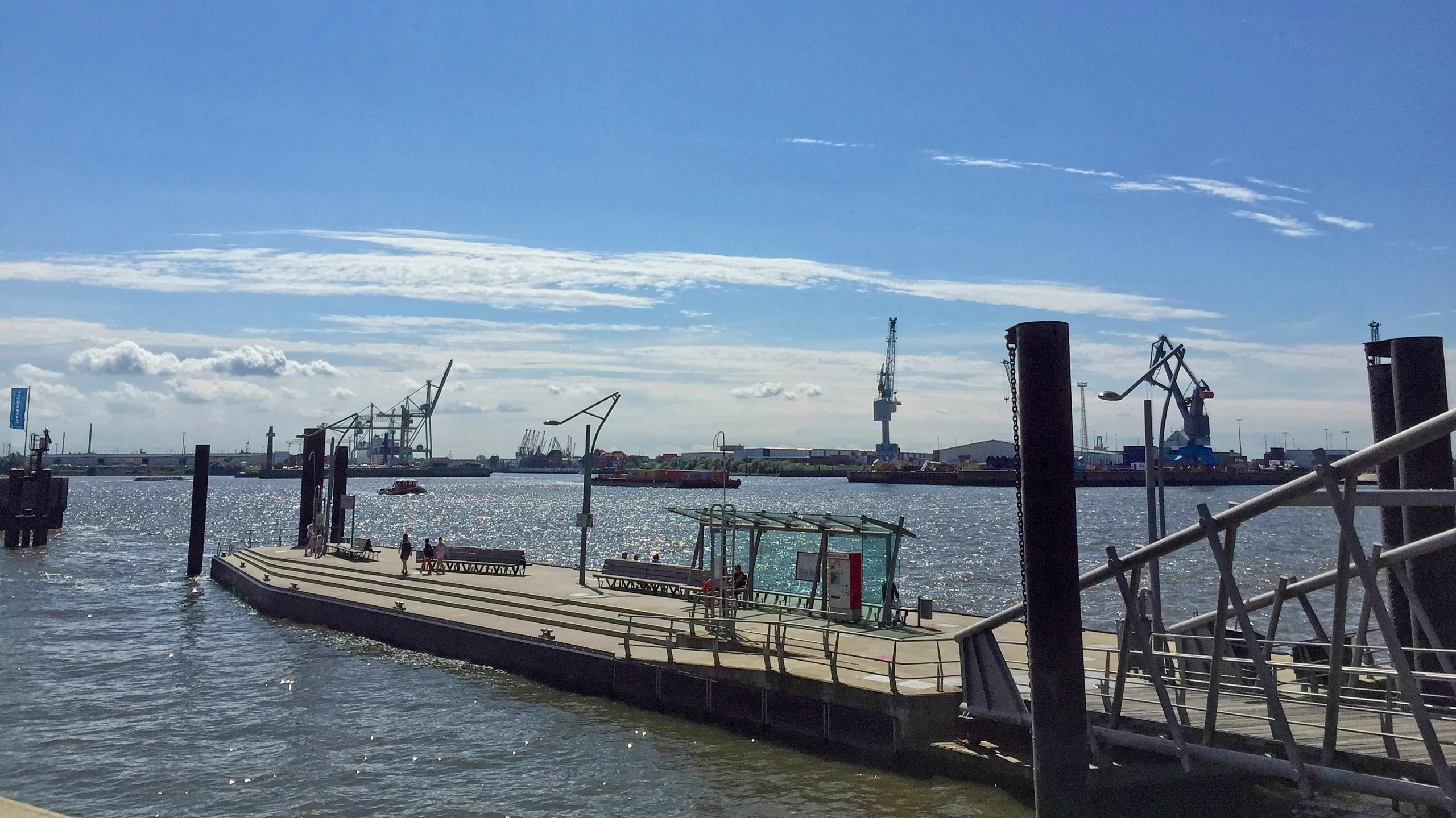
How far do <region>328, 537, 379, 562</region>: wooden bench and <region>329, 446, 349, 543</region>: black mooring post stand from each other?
13.8 ft

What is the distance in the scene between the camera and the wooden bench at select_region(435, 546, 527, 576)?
118 ft

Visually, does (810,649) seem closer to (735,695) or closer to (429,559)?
(735,695)

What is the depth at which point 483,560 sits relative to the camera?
119ft

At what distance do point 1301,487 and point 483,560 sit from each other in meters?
29.8

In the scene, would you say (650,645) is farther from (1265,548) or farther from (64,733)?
(1265,548)

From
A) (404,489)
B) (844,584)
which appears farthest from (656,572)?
(404,489)

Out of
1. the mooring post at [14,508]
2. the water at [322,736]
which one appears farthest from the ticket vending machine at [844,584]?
the mooring post at [14,508]

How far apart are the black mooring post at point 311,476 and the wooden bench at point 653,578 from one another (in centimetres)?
2473

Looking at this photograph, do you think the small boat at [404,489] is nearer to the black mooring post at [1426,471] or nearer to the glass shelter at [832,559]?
the glass shelter at [832,559]

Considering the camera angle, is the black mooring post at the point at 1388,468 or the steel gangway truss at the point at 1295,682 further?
the black mooring post at the point at 1388,468

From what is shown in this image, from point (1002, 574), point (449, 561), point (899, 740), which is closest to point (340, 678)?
point (449, 561)

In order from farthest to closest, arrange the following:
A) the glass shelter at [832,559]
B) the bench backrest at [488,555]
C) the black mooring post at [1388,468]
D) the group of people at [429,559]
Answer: the group of people at [429,559] → the bench backrest at [488,555] → the glass shelter at [832,559] → the black mooring post at [1388,468]

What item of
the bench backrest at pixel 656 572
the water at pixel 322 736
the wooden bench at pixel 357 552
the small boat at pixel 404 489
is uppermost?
the small boat at pixel 404 489

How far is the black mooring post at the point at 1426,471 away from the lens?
14.9 meters
